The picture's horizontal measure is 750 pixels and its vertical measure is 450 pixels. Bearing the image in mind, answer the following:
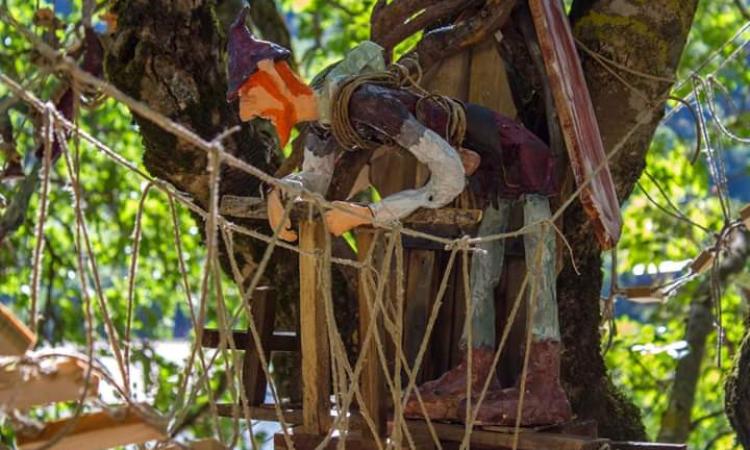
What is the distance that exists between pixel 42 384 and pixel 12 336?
81 millimetres

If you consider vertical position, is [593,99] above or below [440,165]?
above

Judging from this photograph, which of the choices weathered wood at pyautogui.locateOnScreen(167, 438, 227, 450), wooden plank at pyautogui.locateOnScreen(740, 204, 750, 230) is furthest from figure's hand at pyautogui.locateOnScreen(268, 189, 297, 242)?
wooden plank at pyautogui.locateOnScreen(740, 204, 750, 230)

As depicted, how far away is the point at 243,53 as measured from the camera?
3.28 meters

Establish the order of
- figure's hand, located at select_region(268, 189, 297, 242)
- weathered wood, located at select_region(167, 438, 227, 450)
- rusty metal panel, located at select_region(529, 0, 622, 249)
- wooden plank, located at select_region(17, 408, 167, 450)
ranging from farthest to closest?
rusty metal panel, located at select_region(529, 0, 622, 249) < figure's hand, located at select_region(268, 189, 297, 242) < weathered wood, located at select_region(167, 438, 227, 450) < wooden plank, located at select_region(17, 408, 167, 450)

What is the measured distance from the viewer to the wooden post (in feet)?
10.5

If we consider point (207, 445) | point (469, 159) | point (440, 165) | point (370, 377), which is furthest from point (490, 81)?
point (207, 445)

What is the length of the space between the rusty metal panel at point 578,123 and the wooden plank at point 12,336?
154cm

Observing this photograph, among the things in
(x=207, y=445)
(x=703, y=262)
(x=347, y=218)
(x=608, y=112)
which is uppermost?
(x=608, y=112)

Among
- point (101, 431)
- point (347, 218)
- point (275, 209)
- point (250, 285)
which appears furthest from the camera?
point (275, 209)

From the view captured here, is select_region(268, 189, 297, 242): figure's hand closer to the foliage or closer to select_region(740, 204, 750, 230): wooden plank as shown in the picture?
select_region(740, 204, 750, 230): wooden plank

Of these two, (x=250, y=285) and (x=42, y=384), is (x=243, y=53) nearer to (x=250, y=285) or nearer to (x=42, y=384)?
(x=250, y=285)

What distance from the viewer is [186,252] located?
23.3 feet

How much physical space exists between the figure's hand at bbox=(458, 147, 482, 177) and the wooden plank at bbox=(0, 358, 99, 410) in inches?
48.5

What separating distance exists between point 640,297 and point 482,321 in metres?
1.43
